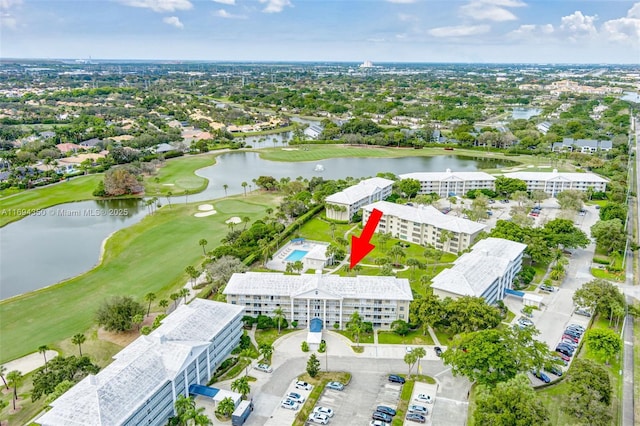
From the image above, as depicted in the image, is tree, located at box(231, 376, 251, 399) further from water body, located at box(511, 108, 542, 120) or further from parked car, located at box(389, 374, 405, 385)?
water body, located at box(511, 108, 542, 120)

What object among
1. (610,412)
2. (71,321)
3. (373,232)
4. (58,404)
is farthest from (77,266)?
(610,412)

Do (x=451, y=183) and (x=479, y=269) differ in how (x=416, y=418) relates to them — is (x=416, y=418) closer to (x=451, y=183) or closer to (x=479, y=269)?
(x=479, y=269)

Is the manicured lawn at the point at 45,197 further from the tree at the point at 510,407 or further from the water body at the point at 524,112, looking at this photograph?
the water body at the point at 524,112

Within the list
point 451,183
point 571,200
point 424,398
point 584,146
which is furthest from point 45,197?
point 584,146

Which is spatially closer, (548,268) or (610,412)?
(610,412)

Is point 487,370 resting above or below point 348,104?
below

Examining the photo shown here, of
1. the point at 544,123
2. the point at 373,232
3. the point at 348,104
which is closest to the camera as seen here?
the point at 373,232

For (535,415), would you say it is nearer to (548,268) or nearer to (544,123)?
(548,268)
